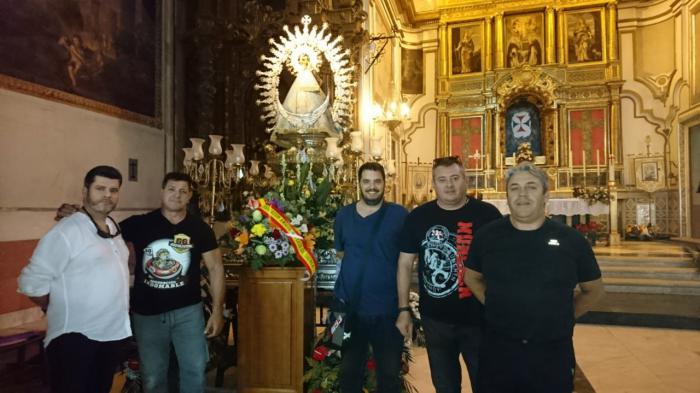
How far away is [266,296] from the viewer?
3.47 meters

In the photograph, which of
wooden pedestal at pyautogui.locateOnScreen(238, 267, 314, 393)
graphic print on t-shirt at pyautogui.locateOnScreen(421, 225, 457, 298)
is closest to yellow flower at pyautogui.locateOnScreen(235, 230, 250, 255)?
wooden pedestal at pyautogui.locateOnScreen(238, 267, 314, 393)

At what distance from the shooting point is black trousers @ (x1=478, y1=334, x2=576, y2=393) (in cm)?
204

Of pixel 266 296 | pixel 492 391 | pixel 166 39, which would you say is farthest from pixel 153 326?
pixel 166 39

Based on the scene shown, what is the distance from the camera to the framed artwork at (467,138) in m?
16.9

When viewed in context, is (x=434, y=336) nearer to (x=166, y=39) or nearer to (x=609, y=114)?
(x=166, y=39)

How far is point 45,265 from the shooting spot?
2.30 metres

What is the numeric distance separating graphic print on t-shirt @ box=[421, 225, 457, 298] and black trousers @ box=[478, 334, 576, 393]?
0.57 m

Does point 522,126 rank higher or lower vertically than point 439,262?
higher

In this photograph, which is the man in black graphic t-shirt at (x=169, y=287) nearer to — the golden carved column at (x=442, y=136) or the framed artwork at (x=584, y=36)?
the golden carved column at (x=442, y=136)

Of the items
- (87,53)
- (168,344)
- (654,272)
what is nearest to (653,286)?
(654,272)

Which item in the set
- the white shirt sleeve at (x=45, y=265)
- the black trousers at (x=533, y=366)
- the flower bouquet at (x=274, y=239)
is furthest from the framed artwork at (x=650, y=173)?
the white shirt sleeve at (x=45, y=265)

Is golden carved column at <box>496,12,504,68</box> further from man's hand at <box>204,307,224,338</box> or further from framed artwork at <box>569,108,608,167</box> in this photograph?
man's hand at <box>204,307,224,338</box>

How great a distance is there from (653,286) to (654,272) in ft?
2.83

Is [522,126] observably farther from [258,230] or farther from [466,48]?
[258,230]
